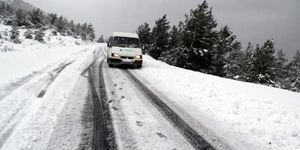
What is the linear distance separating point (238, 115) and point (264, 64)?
2430 cm

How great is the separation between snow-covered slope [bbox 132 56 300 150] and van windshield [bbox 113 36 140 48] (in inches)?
224

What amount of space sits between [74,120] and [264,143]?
405cm

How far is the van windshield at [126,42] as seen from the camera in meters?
13.7

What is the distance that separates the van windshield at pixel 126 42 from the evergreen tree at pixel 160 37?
2815 cm

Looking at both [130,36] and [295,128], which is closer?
[295,128]

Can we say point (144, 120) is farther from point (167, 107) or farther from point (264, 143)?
point (264, 143)

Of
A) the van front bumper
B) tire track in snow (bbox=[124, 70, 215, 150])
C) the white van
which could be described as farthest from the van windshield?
tire track in snow (bbox=[124, 70, 215, 150])

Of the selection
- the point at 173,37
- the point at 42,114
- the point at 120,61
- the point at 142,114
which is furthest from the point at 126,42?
the point at 173,37

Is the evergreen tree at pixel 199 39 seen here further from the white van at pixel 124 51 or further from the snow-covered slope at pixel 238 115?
the snow-covered slope at pixel 238 115

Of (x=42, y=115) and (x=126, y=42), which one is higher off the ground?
(x=126, y=42)

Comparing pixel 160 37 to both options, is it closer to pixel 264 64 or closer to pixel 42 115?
pixel 264 64

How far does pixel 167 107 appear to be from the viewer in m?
6.11

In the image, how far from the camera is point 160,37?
41719mm

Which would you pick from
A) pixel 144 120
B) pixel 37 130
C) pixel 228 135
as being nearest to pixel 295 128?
pixel 228 135
